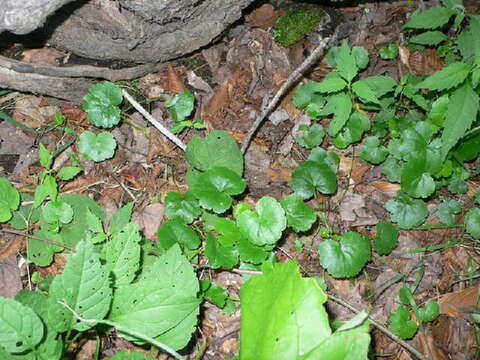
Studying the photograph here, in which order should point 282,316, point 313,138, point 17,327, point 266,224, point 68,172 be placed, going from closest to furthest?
point 282,316, point 17,327, point 266,224, point 68,172, point 313,138

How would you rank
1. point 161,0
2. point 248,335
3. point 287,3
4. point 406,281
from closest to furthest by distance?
1. point 248,335
2. point 161,0
3. point 406,281
4. point 287,3

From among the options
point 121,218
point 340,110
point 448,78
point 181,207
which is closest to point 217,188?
point 181,207

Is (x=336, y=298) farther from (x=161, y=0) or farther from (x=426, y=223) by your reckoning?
(x=161, y=0)

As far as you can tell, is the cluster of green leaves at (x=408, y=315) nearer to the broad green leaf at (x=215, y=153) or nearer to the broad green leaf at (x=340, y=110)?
the broad green leaf at (x=340, y=110)

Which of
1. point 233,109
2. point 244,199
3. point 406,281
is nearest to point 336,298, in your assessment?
point 406,281

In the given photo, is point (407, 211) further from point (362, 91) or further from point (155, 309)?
point (155, 309)

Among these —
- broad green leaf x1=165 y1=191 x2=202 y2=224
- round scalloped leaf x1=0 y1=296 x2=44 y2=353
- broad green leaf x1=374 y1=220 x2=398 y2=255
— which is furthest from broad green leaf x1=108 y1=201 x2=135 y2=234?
broad green leaf x1=374 y1=220 x2=398 y2=255
